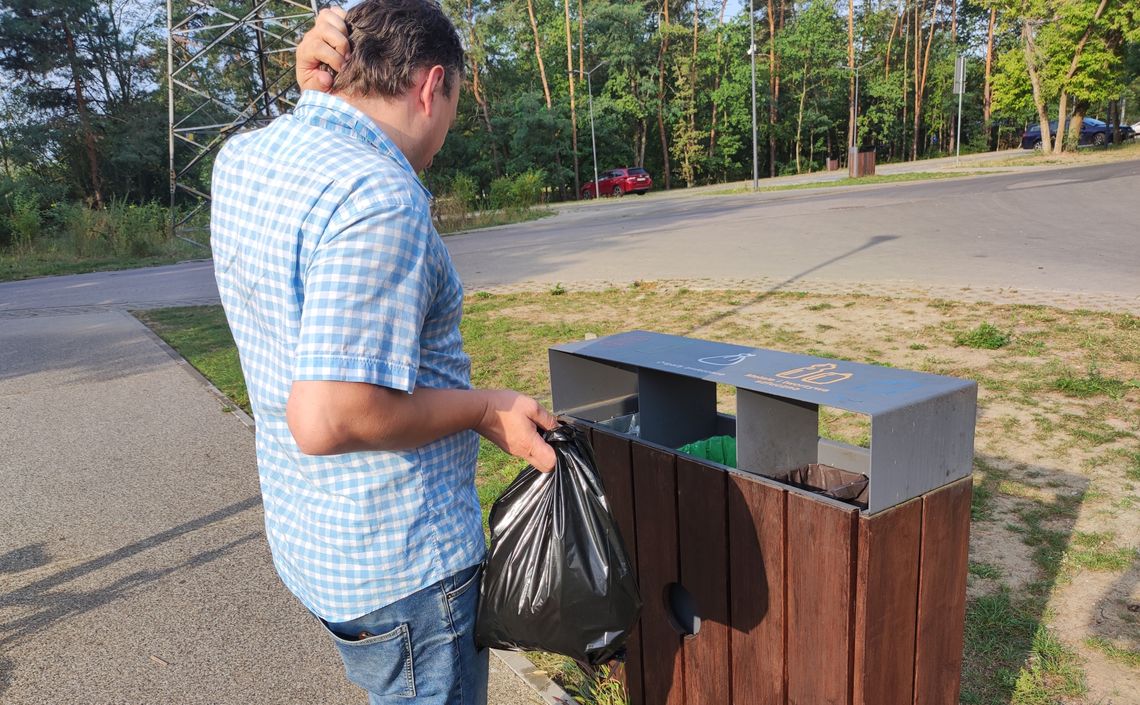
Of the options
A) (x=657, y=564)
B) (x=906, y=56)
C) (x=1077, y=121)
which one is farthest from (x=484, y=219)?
(x=906, y=56)

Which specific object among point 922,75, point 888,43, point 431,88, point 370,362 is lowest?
point 370,362

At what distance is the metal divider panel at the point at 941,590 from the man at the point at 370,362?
91 centimetres

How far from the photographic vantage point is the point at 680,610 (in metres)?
2.32

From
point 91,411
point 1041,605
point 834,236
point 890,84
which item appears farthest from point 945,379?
point 890,84

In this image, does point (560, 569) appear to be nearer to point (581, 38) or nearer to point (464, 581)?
point (464, 581)

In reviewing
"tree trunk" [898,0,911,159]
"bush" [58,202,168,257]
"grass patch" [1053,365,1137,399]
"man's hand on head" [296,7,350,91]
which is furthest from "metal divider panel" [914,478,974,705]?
"tree trunk" [898,0,911,159]

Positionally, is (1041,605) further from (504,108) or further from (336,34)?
(504,108)

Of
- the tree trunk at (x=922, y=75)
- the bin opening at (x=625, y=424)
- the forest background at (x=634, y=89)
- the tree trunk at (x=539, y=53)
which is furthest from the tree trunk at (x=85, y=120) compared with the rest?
the tree trunk at (x=922, y=75)

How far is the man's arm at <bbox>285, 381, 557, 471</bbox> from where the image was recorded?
46.4 inches

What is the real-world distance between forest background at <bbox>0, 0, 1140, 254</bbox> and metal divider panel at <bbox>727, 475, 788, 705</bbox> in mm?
22676

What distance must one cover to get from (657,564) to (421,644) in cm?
97

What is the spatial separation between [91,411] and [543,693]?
5457mm

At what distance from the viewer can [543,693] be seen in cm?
275

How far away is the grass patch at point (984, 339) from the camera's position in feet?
20.4
